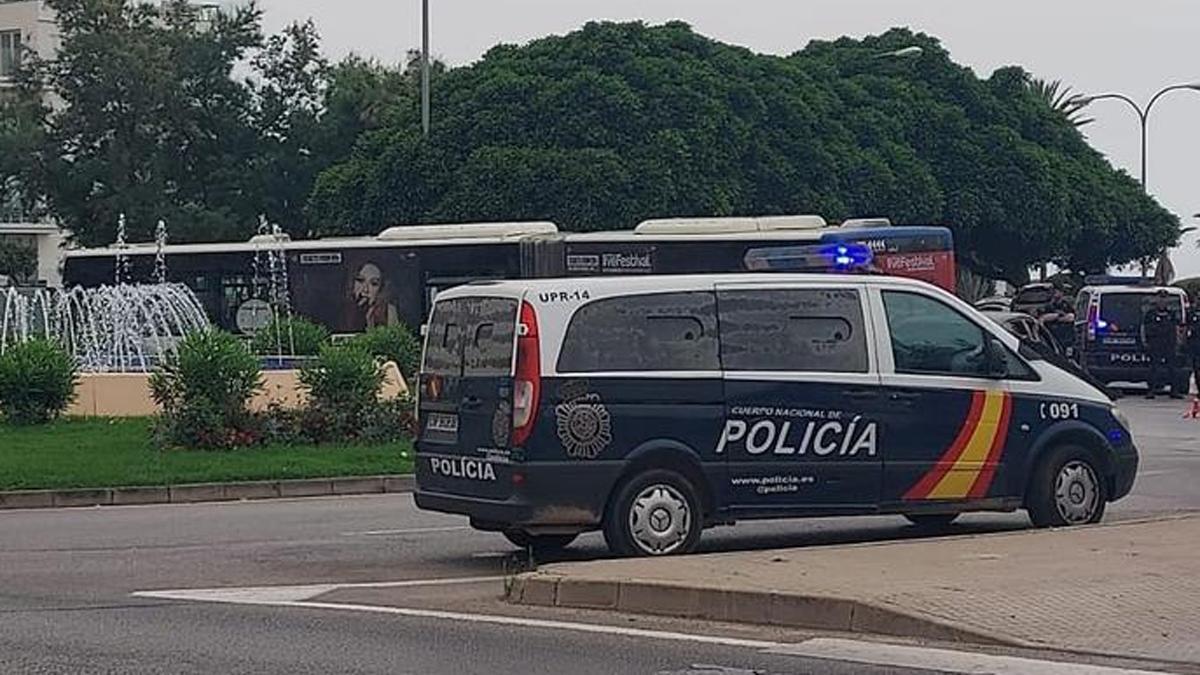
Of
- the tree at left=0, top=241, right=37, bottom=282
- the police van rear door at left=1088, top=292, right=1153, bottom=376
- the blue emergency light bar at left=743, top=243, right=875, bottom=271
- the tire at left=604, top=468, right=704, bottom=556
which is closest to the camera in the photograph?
the tire at left=604, top=468, right=704, bottom=556

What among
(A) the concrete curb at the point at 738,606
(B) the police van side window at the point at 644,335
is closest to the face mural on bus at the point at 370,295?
(B) the police van side window at the point at 644,335

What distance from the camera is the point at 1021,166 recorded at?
60.9 metres

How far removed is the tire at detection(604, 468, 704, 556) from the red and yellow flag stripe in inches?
67.6

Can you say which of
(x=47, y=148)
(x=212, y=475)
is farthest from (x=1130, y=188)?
(x=212, y=475)

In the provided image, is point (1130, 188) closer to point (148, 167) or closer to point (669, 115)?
point (669, 115)

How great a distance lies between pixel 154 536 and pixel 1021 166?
47.8 m

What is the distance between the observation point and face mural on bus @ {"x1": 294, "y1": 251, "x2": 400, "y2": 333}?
39.7m

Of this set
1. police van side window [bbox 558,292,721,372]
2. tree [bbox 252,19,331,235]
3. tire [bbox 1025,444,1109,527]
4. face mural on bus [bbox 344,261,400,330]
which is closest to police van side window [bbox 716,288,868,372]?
police van side window [bbox 558,292,721,372]

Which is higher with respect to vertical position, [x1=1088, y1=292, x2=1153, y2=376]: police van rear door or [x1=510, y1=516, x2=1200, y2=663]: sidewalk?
[x1=1088, y1=292, x2=1153, y2=376]: police van rear door

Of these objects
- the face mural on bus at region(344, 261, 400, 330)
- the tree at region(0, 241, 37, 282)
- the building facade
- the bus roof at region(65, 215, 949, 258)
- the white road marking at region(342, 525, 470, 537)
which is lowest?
the white road marking at region(342, 525, 470, 537)

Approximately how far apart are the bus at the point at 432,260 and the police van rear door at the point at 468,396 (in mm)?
22621

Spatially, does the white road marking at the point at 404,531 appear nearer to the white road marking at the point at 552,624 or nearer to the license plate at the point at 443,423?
the license plate at the point at 443,423

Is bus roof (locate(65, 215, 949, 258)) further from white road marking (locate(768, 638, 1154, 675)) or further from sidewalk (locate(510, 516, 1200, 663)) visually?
white road marking (locate(768, 638, 1154, 675))

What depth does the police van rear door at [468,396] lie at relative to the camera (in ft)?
43.7
